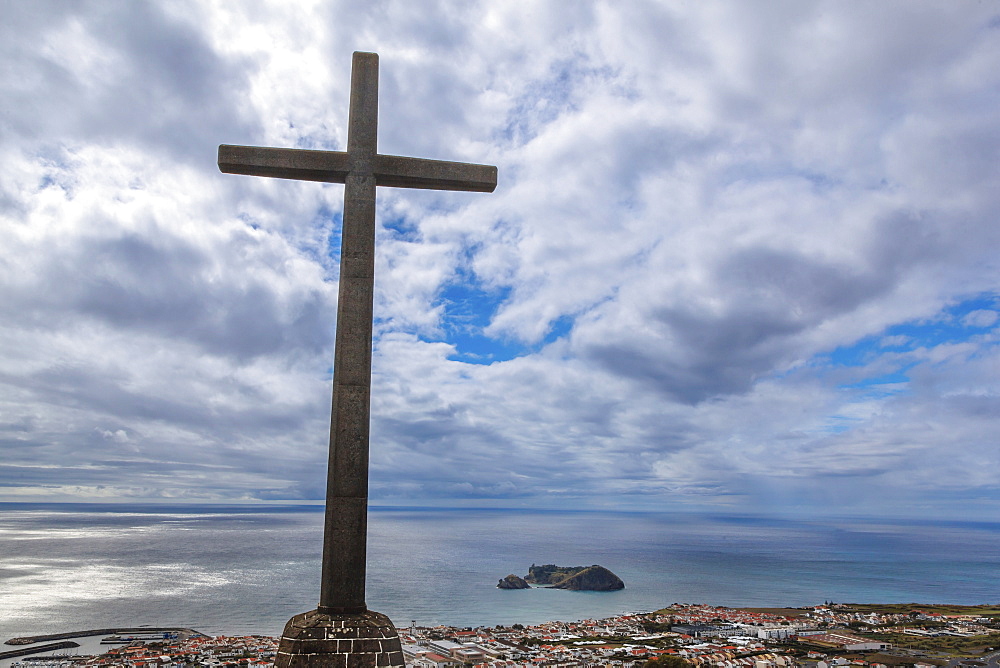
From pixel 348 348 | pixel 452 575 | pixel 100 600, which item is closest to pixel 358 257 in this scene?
pixel 348 348

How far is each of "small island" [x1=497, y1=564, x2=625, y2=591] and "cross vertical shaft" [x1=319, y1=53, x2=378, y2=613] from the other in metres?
65.1

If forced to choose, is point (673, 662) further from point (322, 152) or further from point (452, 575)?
point (452, 575)

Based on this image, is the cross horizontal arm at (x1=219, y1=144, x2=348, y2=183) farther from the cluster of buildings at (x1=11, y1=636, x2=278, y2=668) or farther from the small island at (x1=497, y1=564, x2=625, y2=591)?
the small island at (x1=497, y1=564, x2=625, y2=591)

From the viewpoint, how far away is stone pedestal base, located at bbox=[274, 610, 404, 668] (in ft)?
17.2

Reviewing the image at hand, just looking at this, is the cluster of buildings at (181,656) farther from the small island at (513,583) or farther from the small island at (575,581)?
the small island at (575,581)

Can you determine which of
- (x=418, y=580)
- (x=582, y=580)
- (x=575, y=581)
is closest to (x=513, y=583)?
(x=575, y=581)

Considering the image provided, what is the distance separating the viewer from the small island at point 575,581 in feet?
221

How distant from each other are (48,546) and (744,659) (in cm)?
12979

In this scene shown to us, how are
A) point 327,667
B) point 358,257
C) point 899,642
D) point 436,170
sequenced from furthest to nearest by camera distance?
point 899,642 → point 436,170 → point 358,257 → point 327,667

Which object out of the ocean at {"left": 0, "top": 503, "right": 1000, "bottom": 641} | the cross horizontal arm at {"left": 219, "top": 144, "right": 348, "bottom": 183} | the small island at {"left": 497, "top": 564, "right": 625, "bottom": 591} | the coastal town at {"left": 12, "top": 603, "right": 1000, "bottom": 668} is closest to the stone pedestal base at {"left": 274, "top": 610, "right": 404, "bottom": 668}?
the cross horizontal arm at {"left": 219, "top": 144, "right": 348, "bottom": 183}

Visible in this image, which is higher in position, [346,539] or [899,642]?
[346,539]

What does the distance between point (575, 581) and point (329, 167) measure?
69080 mm

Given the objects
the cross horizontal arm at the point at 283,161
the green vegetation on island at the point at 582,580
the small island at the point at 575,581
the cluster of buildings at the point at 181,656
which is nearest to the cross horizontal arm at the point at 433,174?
the cross horizontal arm at the point at 283,161

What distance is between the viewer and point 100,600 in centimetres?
5578
